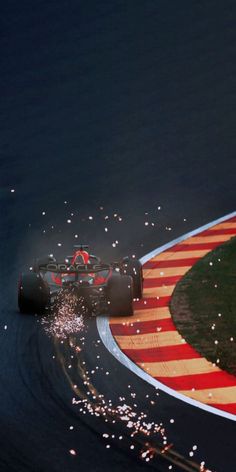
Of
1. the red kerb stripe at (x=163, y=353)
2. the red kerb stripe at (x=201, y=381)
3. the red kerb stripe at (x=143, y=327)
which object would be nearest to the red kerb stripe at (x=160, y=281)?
the red kerb stripe at (x=143, y=327)

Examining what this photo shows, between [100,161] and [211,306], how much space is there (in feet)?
28.3

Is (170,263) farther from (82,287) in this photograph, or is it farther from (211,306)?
(82,287)

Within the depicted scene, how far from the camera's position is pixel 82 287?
1769 cm

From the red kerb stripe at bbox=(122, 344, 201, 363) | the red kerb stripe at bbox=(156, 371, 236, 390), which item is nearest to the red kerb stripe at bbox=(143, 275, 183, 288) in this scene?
the red kerb stripe at bbox=(122, 344, 201, 363)

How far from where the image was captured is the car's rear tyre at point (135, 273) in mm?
18516

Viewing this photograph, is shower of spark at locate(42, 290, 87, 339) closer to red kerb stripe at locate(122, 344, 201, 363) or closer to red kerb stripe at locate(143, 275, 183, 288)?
red kerb stripe at locate(122, 344, 201, 363)

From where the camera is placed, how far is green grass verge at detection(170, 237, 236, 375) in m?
16.5

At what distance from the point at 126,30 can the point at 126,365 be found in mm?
19036

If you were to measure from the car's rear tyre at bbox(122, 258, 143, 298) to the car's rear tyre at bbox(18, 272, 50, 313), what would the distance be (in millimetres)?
1311

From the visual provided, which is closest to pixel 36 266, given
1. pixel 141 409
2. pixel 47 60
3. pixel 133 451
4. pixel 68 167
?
pixel 141 409

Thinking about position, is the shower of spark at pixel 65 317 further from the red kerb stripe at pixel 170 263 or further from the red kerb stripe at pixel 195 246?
the red kerb stripe at pixel 195 246

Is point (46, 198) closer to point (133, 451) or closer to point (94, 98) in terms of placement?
point (94, 98)

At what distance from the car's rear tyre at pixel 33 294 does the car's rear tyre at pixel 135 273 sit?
1311mm

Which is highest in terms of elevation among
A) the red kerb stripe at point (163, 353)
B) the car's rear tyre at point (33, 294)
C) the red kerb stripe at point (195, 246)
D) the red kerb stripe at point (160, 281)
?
the red kerb stripe at point (195, 246)
